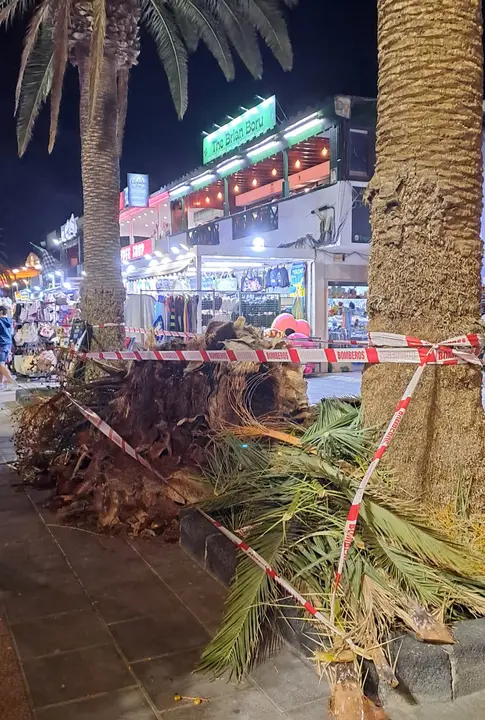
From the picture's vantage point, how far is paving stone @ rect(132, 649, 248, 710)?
3197 mm

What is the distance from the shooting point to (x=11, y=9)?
10992 millimetres

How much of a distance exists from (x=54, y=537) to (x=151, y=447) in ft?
3.95

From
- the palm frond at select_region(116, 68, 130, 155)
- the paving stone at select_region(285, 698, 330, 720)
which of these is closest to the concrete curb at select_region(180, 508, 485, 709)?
the paving stone at select_region(285, 698, 330, 720)

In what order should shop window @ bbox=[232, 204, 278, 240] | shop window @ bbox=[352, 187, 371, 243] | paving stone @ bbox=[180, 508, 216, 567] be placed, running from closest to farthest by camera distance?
paving stone @ bbox=[180, 508, 216, 567]
shop window @ bbox=[352, 187, 371, 243]
shop window @ bbox=[232, 204, 278, 240]

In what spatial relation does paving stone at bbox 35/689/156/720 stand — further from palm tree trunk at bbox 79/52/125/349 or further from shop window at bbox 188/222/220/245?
shop window at bbox 188/222/220/245

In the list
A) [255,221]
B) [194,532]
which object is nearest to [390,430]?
[194,532]

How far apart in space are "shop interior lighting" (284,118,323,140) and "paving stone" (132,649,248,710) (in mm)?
18823

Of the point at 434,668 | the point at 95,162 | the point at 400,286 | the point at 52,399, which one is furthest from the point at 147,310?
the point at 434,668

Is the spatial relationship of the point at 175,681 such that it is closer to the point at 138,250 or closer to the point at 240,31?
the point at 240,31

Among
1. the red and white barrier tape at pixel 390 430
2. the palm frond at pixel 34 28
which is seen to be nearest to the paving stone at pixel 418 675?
the red and white barrier tape at pixel 390 430

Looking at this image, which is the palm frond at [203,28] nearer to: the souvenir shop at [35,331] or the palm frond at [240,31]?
the palm frond at [240,31]

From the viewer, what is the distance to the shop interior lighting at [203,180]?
2747cm

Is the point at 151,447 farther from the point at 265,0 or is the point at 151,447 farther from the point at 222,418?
the point at 265,0

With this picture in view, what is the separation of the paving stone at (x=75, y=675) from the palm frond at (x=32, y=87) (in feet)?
37.6
